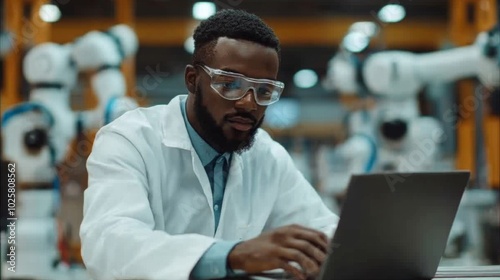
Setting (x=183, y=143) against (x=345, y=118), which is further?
(x=345, y=118)

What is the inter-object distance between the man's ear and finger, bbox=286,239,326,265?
59 centimetres

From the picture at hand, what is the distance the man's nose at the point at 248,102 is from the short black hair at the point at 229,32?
116mm

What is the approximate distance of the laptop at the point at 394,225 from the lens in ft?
3.20

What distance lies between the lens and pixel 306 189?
168cm

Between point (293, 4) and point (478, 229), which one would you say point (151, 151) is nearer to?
point (478, 229)

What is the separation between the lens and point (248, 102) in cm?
132

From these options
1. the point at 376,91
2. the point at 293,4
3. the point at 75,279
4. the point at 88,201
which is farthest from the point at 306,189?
the point at 293,4

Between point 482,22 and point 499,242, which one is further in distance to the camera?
point 482,22

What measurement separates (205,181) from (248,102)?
22cm

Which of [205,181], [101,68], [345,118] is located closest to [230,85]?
[205,181]

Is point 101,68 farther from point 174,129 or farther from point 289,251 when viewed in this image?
point 289,251

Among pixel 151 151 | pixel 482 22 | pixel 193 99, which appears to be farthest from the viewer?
pixel 482 22

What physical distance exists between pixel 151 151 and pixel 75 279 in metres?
3.53

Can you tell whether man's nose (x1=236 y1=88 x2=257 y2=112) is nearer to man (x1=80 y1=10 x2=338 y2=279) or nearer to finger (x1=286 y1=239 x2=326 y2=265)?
man (x1=80 y1=10 x2=338 y2=279)
